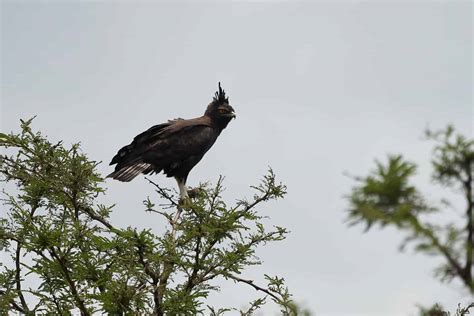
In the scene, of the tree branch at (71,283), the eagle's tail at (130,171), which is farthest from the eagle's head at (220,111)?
the tree branch at (71,283)

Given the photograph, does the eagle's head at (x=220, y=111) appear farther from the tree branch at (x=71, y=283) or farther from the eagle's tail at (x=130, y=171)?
the tree branch at (x=71, y=283)

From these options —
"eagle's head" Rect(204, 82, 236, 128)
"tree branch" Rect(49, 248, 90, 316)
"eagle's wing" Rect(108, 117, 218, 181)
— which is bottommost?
"tree branch" Rect(49, 248, 90, 316)

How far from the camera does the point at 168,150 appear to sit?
11289 millimetres

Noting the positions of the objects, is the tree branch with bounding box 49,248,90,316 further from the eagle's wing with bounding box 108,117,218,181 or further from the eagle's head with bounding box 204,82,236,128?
the eagle's head with bounding box 204,82,236,128

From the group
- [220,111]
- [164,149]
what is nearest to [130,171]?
[164,149]

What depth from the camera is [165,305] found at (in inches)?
320

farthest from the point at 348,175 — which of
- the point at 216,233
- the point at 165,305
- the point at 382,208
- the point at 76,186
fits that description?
the point at 76,186

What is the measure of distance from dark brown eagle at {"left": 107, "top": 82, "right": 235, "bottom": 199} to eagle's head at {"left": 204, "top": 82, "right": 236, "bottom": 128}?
32 cm

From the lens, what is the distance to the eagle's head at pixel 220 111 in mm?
12453

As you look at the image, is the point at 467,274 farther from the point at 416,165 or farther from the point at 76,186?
the point at 76,186

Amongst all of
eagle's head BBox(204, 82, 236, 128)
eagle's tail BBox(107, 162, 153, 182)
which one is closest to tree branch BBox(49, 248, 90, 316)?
eagle's tail BBox(107, 162, 153, 182)

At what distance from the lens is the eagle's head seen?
12.5 metres

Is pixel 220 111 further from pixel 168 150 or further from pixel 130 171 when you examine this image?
pixel 130 171

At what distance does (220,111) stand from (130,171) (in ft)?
7.88
